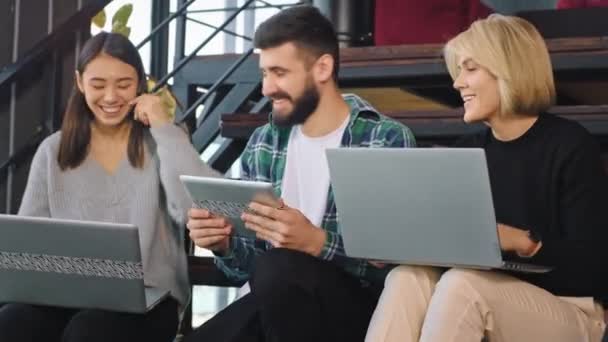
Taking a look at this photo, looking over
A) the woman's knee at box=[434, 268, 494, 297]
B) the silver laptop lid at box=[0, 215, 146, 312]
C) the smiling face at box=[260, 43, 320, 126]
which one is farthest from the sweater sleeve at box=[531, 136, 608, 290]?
the silver laptop lid at box=[0, 215, 146, 312]

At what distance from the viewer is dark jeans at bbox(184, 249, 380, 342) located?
1.75 meters

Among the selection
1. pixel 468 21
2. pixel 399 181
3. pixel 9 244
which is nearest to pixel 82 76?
pixel 9 244

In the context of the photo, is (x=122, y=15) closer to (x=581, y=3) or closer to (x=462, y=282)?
(x=581, y=3)

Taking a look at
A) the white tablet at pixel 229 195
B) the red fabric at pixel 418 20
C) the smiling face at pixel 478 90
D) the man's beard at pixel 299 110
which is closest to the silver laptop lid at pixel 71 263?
the white tablet at pixel 229 195

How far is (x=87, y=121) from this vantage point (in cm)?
224

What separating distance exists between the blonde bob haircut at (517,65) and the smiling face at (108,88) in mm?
789

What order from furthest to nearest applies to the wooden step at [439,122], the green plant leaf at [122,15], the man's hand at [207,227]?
the green plant leaf at [122,15]
the wooden step at [439,122]
the man's hand at [207,227]

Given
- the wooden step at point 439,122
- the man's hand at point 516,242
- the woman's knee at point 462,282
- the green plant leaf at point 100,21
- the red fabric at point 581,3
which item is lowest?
the woman's knee at point 462,282

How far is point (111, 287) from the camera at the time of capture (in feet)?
6.17

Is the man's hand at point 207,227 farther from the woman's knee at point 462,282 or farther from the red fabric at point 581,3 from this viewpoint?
the red fabric at point 581,3

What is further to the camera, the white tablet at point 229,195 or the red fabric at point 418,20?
the red fabric at point 418,20

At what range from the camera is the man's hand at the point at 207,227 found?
1.91 meters

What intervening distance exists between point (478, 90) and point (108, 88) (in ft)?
2.69

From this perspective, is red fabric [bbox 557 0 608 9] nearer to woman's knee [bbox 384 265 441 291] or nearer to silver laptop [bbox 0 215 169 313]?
woman's knee [bbox 384 265 441 291]
